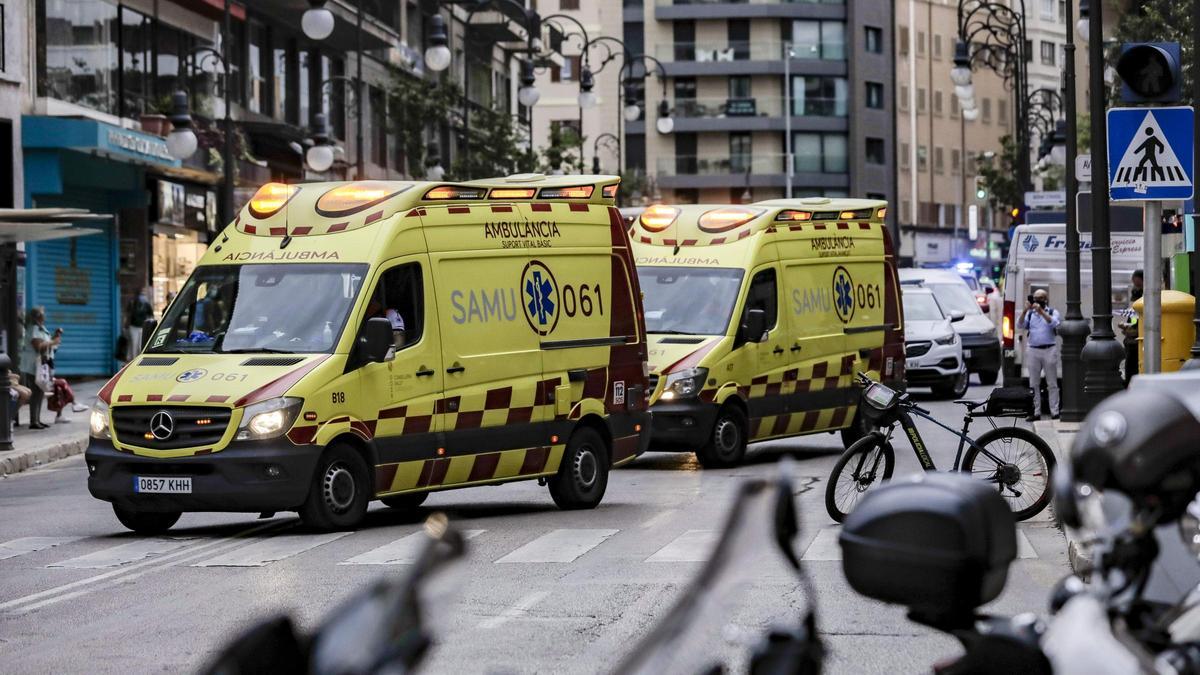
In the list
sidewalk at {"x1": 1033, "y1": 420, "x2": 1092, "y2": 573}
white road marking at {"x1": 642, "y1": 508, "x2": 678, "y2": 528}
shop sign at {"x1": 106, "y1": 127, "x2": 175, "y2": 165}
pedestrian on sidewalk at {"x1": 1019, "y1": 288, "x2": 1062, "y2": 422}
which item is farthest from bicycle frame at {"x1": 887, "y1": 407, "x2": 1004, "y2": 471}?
shop sign at {"x1": 106, "y1": 127, "x2": 175, "y2": 165}

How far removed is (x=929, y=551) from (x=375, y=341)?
11037 mm

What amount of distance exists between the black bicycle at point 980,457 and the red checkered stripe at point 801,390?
5205mm

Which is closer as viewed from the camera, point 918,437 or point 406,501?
point 918,437

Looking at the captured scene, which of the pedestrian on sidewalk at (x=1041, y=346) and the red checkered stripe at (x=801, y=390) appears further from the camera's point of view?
the pedestrian on sidewalk at (x=1041, y=346)

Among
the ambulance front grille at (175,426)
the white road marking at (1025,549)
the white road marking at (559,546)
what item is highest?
the ambulance front grille at (175,426)

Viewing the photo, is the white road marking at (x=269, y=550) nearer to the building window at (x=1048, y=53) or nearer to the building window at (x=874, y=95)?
the building window at (x=874, y=95)

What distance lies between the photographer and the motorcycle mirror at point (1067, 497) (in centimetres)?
336

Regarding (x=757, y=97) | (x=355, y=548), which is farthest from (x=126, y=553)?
(x=757, y=97)

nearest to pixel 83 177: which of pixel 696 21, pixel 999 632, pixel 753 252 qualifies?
pixel 753 252

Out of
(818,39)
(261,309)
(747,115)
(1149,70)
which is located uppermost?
(818,39)

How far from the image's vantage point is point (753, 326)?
813 inches

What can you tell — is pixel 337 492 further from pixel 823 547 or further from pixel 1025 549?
pixel 1025 549

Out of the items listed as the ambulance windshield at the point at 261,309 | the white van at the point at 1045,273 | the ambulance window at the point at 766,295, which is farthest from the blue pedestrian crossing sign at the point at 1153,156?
the white van at the point at 1045,273

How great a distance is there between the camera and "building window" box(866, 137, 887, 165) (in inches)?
4178
